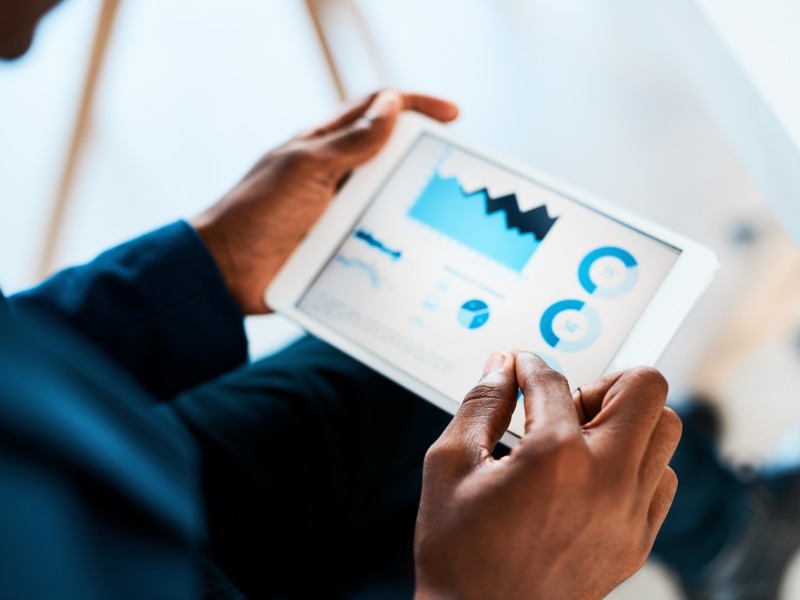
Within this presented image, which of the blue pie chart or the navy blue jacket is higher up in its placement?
the blue pie chart

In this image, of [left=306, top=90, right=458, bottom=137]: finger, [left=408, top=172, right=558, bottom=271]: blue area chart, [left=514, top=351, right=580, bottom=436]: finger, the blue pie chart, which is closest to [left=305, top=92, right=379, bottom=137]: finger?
[left=306, top=90, right=458, bottom=137]: finger

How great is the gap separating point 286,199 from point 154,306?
0.44 ft

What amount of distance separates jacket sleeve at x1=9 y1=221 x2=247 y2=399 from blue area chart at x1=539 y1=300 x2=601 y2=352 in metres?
0.25

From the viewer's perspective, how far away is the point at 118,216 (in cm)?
94

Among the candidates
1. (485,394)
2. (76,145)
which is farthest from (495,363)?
(76,145)

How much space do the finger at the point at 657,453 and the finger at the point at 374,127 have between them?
0.32 metres

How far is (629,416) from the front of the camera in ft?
1.20

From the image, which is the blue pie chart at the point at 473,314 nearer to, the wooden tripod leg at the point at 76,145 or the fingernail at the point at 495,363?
the fingernail at the point at 495,363

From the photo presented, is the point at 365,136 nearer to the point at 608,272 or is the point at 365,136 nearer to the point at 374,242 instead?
the point at 374,242

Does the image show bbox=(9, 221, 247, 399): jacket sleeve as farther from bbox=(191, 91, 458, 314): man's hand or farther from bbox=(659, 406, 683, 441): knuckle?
bbox=(659, 406, 683, 441): knuckle

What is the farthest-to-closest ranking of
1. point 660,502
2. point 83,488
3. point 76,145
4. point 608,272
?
point 76,145 → point 608,272 → point 660,502 → point 83,488

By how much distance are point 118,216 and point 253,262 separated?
41 centimetres

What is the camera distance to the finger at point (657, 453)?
1.24 ft

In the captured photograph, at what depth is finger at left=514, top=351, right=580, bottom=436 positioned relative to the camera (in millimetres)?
357
